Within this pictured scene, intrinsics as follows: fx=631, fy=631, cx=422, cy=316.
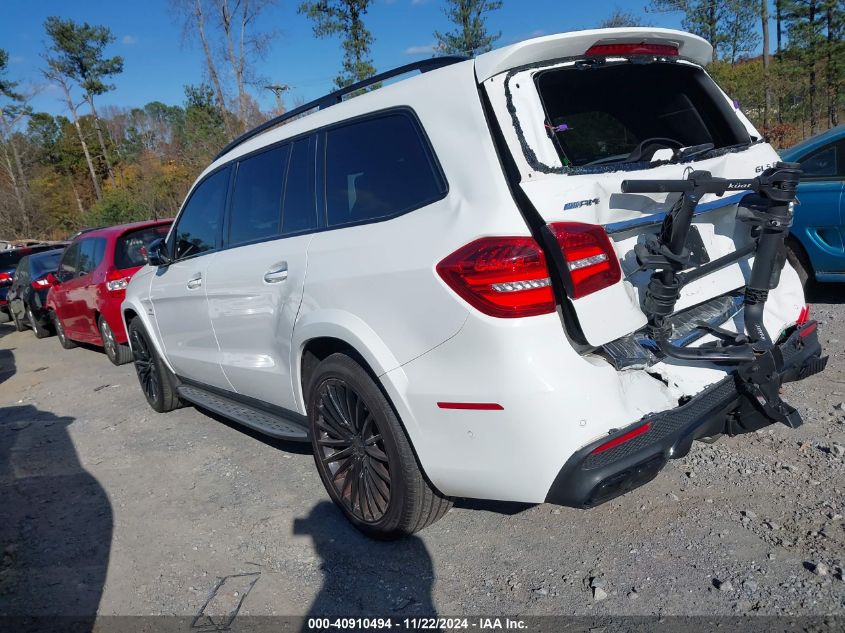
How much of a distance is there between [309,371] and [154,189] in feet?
101

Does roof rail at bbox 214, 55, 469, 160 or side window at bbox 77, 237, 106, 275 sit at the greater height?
roof rail at bbox 214, 55, 469, 160

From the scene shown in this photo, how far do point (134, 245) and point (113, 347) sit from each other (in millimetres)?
1418

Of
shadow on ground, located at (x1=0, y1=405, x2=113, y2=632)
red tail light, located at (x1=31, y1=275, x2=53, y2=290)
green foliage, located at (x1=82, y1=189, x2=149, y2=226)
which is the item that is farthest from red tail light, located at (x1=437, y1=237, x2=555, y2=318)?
green foliage, located at (x1=82, y1=189, x2=149, y2=226)

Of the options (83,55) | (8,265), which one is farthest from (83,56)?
(8,265)

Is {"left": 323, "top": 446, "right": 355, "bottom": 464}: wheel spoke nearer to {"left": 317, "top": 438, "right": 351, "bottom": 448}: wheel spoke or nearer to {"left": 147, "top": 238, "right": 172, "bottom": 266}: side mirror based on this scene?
{"left": 317, "top": 438, "right": 351, "bottom": 448}: wheel spoke

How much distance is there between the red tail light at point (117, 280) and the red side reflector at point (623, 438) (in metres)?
6.34

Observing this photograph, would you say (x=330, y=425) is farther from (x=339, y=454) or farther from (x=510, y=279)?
(x=510, y=279)

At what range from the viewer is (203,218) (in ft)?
14.3

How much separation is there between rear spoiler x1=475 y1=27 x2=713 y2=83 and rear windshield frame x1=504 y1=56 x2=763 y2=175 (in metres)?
0.03

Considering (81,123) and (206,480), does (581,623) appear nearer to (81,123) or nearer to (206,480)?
(206,480)

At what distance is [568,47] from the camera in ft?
8.26

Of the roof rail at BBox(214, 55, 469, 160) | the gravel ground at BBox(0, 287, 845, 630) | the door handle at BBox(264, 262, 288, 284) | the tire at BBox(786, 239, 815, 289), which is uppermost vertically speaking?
the roof rail at BBox(214, 55, 469, 160)

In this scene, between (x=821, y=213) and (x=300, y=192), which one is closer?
(x=300, y=192)

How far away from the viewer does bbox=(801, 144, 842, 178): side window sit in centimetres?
561
